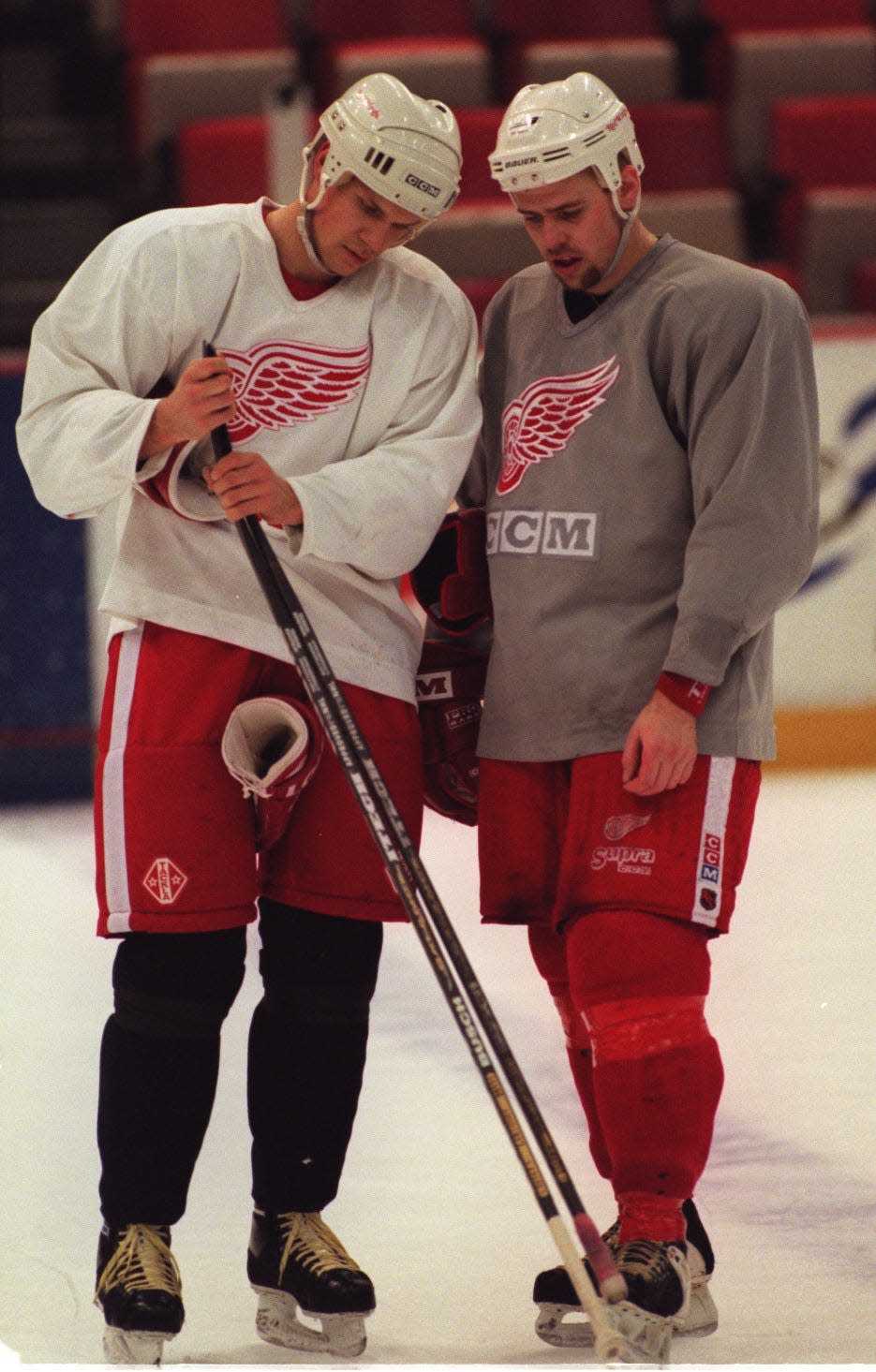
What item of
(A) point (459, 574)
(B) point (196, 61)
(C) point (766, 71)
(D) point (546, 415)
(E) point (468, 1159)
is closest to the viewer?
→ (D) point (546, 415)

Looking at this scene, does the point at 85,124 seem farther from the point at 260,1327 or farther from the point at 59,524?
the point at 260,1327

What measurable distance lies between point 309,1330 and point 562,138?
122 centimetres

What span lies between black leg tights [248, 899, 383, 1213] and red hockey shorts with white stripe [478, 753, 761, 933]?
204 mm

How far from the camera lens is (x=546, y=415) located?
2178 millimetres

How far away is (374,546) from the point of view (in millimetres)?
2074

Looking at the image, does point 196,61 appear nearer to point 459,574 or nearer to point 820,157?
point 820,157

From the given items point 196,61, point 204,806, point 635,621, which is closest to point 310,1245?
point 204,806

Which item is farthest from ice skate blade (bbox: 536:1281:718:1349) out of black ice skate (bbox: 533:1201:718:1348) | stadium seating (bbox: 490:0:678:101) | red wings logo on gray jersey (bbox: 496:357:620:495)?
stadium seating (bbox: 490:0:678:101)

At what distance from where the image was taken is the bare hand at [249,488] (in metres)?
1.97

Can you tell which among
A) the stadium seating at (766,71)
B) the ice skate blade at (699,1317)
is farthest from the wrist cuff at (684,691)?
the stadium seating at (766,71)

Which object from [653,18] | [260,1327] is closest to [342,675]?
[260,1327]

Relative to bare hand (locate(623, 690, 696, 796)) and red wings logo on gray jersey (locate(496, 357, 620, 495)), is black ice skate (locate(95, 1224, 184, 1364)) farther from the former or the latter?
red wings logo on gray jersey (locate(496, 357, 620, 495))

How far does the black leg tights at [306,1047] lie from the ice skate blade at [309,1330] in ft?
0.33

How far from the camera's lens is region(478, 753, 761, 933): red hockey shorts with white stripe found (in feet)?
6.84
